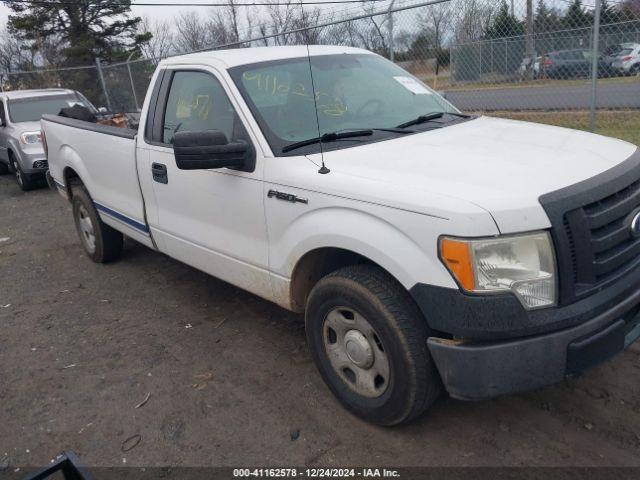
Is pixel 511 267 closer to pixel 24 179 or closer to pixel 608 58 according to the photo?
pixel 608 58

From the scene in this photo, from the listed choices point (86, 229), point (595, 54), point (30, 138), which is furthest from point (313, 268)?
point (30, 138)

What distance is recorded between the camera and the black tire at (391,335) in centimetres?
267

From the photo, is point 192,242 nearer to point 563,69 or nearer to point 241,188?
point 241,188

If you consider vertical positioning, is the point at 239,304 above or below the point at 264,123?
below

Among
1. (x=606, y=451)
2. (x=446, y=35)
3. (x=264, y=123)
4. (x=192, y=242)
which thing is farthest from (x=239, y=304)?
(x=446, y=35)

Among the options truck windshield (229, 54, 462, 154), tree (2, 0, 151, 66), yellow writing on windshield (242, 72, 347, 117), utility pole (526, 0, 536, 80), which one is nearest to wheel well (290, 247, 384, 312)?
truck windshield (229, 54, 462, 154)

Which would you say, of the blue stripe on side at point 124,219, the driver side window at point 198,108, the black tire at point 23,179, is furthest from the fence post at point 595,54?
the black tire at point 23,179

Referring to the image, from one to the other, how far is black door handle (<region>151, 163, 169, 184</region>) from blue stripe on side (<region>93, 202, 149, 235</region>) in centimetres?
56

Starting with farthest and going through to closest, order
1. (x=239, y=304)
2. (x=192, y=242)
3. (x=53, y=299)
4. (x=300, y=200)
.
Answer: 1. (x=53, y=299)
2. (x=239, y=304)
3. (x=192, y=242)
4. (x=300, y=200)

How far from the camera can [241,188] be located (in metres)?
3.46

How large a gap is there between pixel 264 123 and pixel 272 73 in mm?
543

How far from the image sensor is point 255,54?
3979 mm

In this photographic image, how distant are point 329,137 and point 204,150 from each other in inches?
28.4

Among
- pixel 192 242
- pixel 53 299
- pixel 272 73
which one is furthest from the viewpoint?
pixel 53 299
